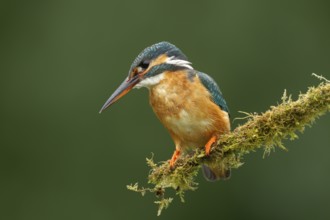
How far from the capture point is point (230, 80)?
9633mm

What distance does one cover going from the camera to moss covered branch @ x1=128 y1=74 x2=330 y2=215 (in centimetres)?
453

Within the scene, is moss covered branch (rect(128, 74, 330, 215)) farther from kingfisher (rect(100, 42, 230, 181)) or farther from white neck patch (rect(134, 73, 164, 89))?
white neck patch (rect(134, 73, 164, 89))

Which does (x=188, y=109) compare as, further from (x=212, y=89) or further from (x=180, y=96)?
(x=212, y=89)

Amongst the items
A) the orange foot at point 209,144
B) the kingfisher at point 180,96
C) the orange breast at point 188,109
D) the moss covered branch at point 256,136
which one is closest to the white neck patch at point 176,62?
the kingfisher at point 180,96

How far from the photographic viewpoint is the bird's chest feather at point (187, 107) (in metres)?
5.53

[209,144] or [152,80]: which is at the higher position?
[152,80]

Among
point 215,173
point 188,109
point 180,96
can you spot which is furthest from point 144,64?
point 215,173

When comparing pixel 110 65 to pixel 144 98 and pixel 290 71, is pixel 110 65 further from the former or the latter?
pixel 290 71

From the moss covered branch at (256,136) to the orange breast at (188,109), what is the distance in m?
0.24

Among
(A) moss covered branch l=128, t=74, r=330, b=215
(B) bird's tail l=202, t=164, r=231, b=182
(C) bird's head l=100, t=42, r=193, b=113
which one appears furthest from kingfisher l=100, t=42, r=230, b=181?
(B) bird's tail l=202, t=164, r=231, b=182

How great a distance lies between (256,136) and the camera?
4.76 metres

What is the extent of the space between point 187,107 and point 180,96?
0.10 meters

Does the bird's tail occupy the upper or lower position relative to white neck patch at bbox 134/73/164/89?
lower

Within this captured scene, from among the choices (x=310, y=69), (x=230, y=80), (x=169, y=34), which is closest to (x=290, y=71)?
(x=310, y=69)
